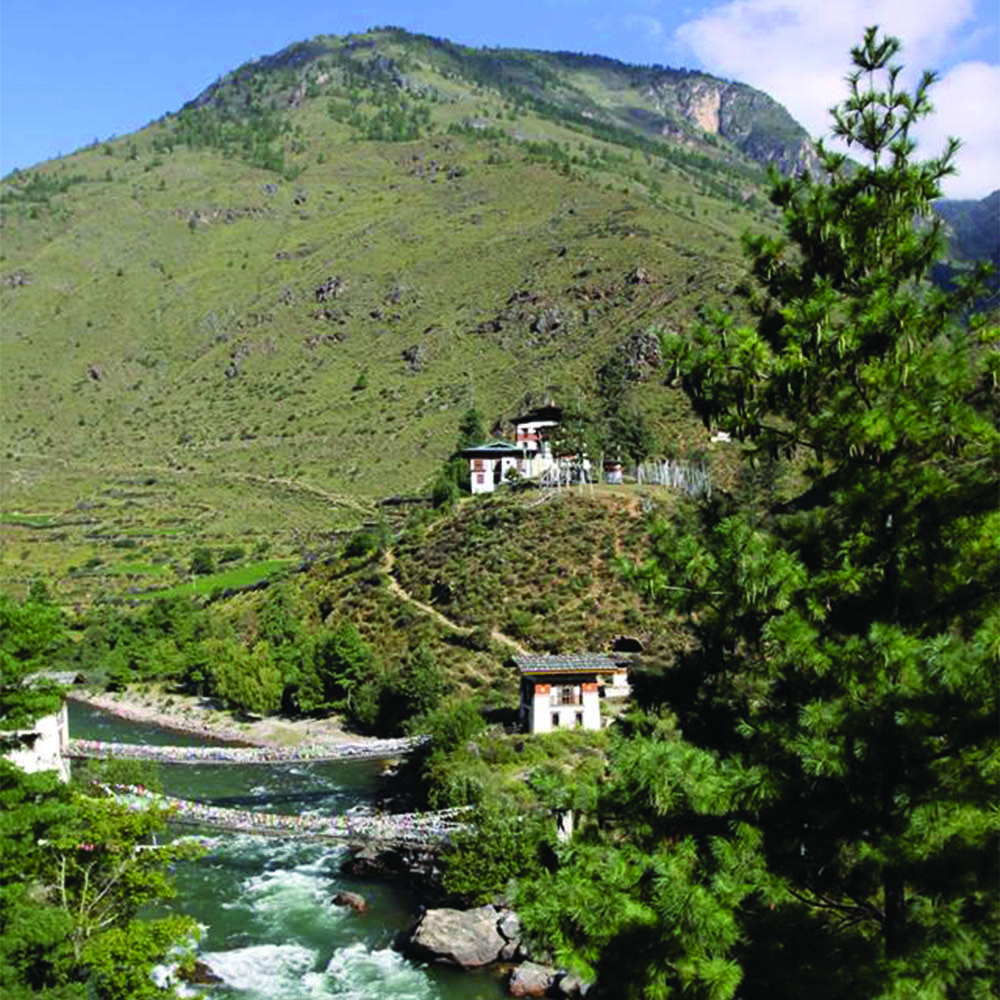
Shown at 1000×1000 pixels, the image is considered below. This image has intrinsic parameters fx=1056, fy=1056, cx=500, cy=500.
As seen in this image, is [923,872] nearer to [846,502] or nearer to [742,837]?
[742,837]

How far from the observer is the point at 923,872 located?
5688 mm

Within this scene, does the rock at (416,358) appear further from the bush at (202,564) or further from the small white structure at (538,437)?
the small white structure at (538,437)

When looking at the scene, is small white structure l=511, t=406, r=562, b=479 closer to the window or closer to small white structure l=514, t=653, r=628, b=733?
small white structure l=514, t=653, r=628, b=733

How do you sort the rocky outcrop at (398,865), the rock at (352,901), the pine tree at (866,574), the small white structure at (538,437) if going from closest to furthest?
the pine tree at (866,574) → the rock at (352,901) → the rocky outcrop at (398,865) → the small white structure at (538,437)

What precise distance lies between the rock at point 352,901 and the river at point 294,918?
195mm

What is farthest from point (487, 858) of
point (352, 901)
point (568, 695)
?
point (568, 695)

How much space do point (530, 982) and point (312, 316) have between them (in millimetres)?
110401

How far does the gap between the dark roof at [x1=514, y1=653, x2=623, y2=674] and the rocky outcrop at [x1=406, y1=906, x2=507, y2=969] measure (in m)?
13.7

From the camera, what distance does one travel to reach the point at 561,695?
39.1 metres

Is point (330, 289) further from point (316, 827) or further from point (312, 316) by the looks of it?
point (316, 827)


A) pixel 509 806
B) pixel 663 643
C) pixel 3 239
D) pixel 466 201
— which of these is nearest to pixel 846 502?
pixel 509 806

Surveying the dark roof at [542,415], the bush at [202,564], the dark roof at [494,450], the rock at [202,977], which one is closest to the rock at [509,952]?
the rock at [202,977]

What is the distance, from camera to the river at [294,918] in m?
23.1

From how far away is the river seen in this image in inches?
909
